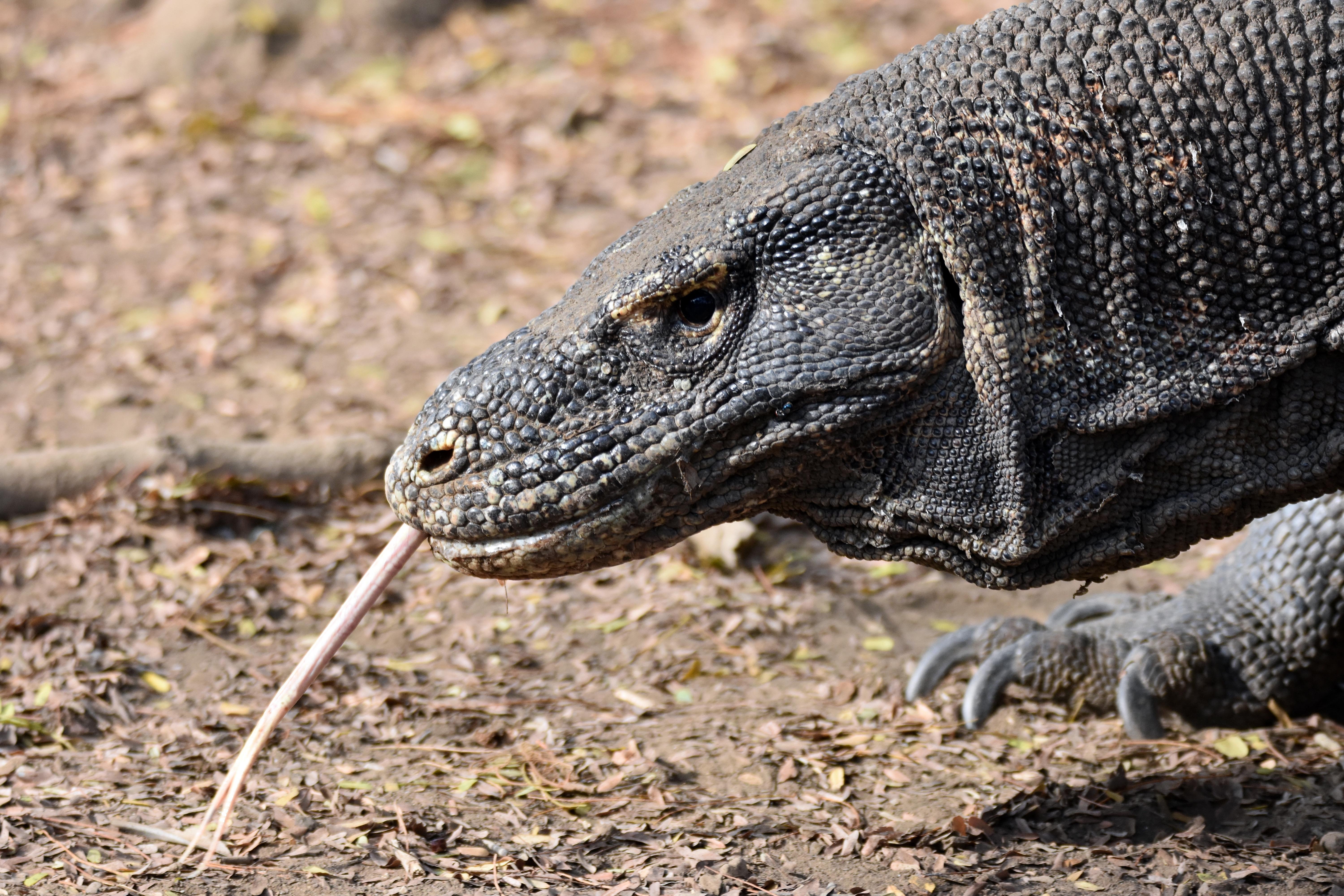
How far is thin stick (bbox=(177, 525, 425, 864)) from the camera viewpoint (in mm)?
2908

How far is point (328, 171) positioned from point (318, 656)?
267 inches

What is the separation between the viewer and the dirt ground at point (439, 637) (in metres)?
3.52

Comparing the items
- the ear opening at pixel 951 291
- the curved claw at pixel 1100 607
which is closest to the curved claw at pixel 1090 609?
the curved claw at pixel 1100 607

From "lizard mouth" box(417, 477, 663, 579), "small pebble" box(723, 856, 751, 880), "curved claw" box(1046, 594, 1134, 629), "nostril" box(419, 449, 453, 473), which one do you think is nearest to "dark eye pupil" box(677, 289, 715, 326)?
"lizard mouth" box(417, 477, 663, 579)

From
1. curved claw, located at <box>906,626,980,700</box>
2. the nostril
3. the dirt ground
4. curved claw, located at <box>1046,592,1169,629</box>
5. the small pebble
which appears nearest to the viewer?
the nostril

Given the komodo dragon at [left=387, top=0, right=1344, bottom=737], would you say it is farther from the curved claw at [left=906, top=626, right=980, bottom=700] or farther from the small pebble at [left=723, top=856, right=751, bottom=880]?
the curved claw at [left=906, top=626, right=980, bottom=700]

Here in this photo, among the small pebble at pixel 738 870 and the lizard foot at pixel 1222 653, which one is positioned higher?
the lizard foot at pixel 1222 653

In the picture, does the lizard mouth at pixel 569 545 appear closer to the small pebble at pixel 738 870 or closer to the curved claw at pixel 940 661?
Answer: the small pebble at pixel 738 870

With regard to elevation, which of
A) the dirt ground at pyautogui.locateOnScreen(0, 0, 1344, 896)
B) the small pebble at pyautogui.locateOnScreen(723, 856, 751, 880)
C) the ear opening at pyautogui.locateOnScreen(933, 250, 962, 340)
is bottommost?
the small pebble at pyautogui.locateOnScreen(723, 856, 751, 880)

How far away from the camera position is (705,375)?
9.58 ft

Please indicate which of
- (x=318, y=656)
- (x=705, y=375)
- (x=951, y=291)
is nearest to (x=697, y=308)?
(x=705, y=375)

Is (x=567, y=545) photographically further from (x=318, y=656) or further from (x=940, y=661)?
(x=940, y=661)

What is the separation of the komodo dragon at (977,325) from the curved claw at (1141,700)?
4.35 ft

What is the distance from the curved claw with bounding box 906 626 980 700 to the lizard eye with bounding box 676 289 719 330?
6.62 feet
